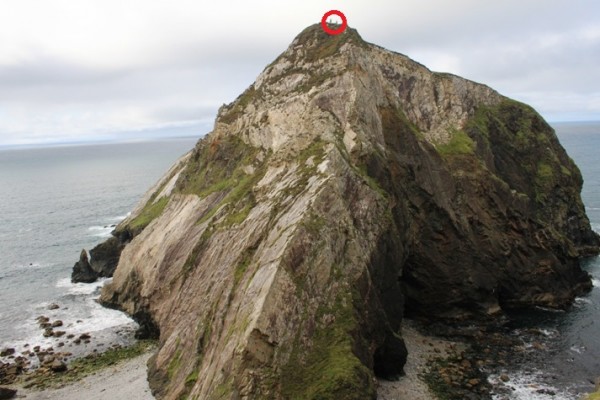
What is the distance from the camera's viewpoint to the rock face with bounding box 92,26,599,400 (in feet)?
99.0

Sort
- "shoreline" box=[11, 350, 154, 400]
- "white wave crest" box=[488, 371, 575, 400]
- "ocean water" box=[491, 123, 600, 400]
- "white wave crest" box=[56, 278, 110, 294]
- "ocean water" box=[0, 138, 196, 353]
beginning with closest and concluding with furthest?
"white wave crest" box=[488, 371, 575, 400] < "ocean water" box=[491, 123, 600, 400] < "shoreline" box=[11, 350, 154, 400] < "ocean water" box=[0, 138, 196, 353] < "white wave crest" box=[56, 278, 110, 294]

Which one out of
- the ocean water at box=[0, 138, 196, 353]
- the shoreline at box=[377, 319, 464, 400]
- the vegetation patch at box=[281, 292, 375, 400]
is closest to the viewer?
the vegetation patch at box=[281, 292, 375, 400]

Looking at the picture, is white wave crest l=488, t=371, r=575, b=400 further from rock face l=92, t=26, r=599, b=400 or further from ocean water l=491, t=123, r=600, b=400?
rock face l=92, t=26, r=599, b=400

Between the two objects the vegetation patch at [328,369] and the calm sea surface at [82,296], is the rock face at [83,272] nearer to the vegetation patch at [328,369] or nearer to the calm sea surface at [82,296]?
the calm sea surface at [82,296]

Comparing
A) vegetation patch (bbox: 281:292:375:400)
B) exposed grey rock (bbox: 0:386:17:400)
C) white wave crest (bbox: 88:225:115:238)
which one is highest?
vegetation patch (bbox: 281:292:375:400)

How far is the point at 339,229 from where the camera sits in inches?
1382

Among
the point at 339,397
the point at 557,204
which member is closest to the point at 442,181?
the point at 557,204

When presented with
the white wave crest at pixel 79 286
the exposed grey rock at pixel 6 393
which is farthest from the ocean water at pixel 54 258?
the exposed grey rock at pixel 6 393

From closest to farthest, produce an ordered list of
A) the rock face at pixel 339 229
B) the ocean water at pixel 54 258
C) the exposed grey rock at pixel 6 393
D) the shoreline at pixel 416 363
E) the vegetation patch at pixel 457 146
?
the rock face at pixel 339 229
the shoreline at pixel 416 363
the exposed grey rock at pixel 6 393
the ocean water at pixel 54 258
the vegetation patch at pixel 457 146

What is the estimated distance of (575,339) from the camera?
44844mm

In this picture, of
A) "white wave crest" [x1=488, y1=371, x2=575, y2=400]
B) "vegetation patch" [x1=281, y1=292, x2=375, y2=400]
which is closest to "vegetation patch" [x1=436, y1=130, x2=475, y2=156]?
"white wave crest" [x1=488, y1=371, x2=575, y2=400]

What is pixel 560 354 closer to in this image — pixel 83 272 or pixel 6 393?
pixel 6 393

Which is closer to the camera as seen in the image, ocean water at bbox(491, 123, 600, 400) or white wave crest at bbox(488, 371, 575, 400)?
white wave crest at bbox(488, 371, 575, 400)

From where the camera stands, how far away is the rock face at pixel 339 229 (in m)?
30.2
